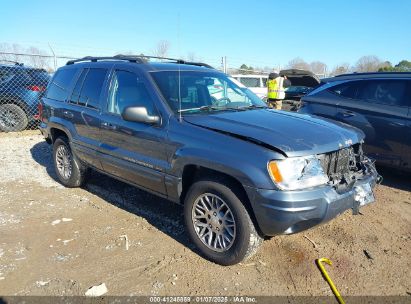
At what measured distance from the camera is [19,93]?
29.7ft

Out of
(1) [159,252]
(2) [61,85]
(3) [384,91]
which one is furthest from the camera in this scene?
(3) [384,91]

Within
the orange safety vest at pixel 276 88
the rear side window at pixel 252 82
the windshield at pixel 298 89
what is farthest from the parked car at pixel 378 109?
the rear side window at pixel 252 82

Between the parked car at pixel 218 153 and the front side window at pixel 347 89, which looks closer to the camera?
the parked car at pixel 218 153

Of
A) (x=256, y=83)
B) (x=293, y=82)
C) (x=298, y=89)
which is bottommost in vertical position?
(x=298, y=89)

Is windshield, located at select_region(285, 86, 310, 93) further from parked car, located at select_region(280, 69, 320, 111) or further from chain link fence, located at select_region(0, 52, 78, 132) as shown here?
chain link fence, located at select_region(0, 52, 78, 132)

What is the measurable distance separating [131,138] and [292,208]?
1.92 meters

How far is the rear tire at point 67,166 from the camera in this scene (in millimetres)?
5211

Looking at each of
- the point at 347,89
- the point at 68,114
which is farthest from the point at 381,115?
the point at 68,114

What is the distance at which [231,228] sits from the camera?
10.4 ft

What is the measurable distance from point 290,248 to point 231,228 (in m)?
0.80

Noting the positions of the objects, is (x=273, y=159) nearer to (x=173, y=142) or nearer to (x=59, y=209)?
(x=173, y=142)

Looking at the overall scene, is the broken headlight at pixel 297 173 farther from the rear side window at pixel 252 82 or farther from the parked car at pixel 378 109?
the rear side window at pixel 252 82

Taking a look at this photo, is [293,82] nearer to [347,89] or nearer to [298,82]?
[298,82]

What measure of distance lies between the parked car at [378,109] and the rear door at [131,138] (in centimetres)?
350
